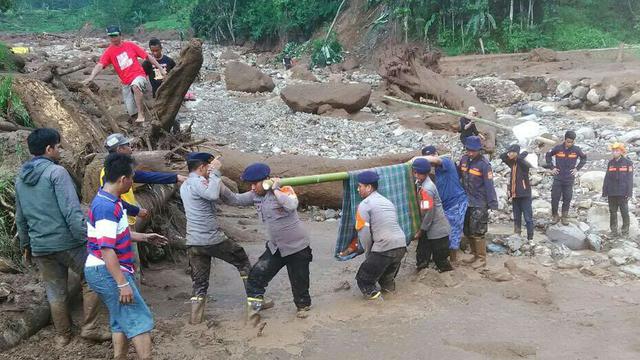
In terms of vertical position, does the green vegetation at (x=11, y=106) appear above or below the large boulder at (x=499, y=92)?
above

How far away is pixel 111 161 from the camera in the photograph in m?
4.09

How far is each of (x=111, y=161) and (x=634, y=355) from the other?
426 cm

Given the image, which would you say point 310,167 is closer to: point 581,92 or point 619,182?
point 619,182

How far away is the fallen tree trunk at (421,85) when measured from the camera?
50.9ft

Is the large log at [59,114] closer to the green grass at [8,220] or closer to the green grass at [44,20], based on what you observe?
the green grass at [8,220]

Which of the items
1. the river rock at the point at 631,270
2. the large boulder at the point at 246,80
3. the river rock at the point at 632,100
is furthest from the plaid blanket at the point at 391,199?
the large boulder at the point at 246,80

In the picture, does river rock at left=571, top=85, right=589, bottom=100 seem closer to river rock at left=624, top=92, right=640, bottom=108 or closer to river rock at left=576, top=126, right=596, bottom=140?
river rock at left=624, top=92, right=640, bottom=108

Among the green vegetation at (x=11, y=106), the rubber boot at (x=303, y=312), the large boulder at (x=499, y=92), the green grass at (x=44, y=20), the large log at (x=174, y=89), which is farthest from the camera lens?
the green grass at (x=44, y=20)

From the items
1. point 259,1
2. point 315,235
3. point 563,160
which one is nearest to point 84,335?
point 315,235

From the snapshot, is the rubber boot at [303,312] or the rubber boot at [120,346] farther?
the rubber boot at [303,312]

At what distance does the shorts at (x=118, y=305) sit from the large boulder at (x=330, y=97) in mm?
12062

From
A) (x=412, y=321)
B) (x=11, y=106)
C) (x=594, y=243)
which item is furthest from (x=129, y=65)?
(x=594, y=243)

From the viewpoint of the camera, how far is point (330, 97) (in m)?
15.9

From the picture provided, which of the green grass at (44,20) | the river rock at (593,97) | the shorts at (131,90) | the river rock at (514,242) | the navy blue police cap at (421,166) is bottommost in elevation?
the river rock at (514,242)
